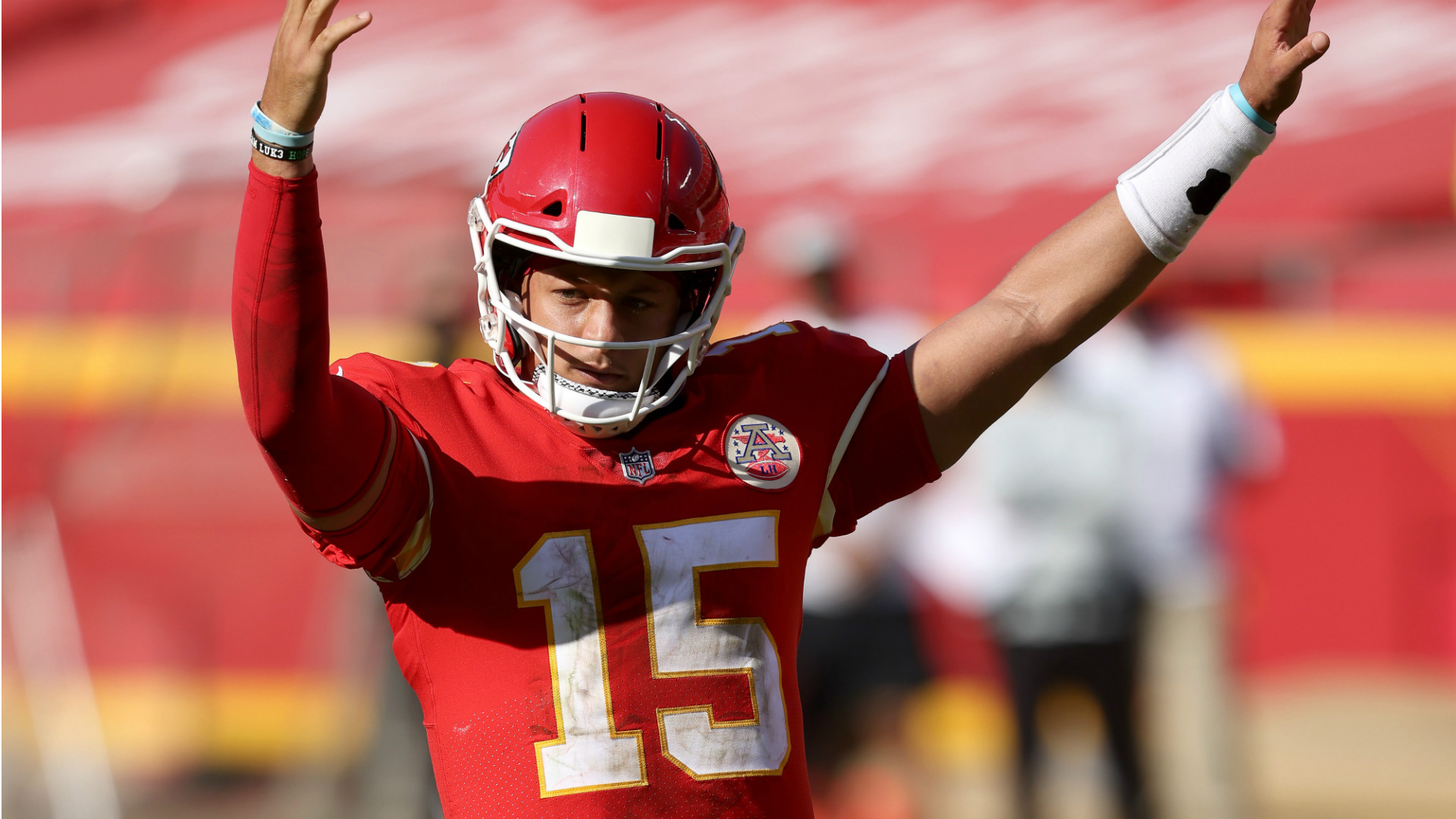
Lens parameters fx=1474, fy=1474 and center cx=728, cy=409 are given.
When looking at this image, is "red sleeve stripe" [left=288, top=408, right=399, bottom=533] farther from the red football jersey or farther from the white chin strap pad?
the white chin strap pad

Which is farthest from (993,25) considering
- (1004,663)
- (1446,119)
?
(1004,663)

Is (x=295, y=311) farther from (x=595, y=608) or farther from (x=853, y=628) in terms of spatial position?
(x=853, y=628)

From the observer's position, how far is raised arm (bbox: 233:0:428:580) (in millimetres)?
1449

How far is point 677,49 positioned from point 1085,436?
656 cm

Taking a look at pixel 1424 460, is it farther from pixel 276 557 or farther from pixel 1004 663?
pixel 276 557

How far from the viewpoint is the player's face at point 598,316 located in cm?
173

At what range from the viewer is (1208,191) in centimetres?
185

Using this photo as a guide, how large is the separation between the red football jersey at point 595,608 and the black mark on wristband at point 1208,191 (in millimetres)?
591

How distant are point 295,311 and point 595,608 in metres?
0.48

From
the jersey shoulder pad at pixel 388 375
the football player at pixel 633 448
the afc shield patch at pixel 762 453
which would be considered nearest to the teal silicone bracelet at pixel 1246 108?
the football player at pixel 633 448

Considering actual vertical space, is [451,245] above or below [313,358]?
above

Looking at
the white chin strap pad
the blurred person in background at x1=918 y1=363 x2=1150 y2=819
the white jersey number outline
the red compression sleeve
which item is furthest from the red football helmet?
the blurred person in background at x1=918 y1=363 x2=1150 y2=819

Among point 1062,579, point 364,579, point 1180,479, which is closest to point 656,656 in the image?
point 1062,579

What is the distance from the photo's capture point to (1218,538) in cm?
503
